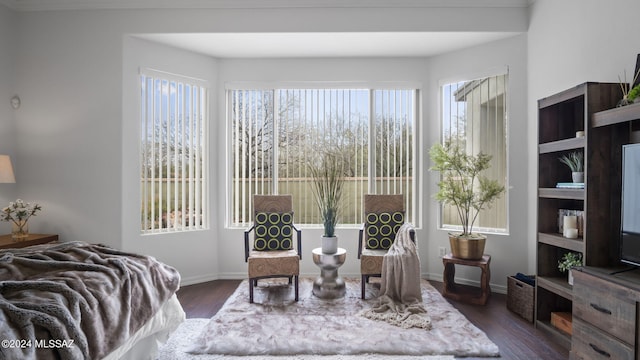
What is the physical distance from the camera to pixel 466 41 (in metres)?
3.96

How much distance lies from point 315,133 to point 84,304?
3.26m

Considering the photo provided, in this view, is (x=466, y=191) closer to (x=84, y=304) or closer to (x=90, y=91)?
(x=84, y=304)

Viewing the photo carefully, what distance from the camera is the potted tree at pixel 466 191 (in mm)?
3523

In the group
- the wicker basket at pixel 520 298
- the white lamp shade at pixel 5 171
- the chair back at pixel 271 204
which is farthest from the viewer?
the chair back at pixel 271 204

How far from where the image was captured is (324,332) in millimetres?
2771

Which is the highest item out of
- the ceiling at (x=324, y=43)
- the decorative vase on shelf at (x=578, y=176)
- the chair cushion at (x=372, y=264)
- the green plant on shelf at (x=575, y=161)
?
the ceiling at (x=324, y=43)

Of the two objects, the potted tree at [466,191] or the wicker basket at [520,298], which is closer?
the wicker basket at [520,298]

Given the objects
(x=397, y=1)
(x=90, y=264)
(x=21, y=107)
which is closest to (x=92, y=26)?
(x=21, y=107)

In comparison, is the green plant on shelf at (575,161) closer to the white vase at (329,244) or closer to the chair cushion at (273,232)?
the white vase at (329,244)

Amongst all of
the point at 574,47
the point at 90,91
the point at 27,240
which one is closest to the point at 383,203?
the point at 574,47

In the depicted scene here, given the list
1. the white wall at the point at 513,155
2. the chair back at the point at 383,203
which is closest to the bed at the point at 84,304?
the chair back at the point at 383,203

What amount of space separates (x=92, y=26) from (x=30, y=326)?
3.49 m

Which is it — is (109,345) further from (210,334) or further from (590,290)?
(590,290)

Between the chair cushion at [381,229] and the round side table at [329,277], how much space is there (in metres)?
0.49
